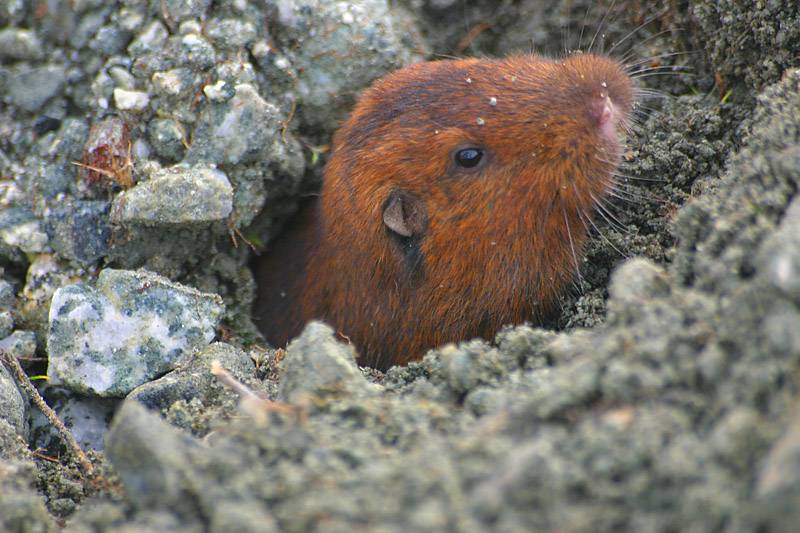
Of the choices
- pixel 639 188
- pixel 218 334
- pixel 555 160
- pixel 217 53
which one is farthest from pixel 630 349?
pixel 217 53

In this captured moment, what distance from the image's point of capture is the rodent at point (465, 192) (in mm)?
3146

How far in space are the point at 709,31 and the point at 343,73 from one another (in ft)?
5.64

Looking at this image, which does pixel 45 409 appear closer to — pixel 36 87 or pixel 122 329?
pixel 122 329

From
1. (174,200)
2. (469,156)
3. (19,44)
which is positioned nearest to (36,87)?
(19,44)

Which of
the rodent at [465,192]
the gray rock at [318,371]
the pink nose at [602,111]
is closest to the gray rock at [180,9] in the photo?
the rodent at [465,192]

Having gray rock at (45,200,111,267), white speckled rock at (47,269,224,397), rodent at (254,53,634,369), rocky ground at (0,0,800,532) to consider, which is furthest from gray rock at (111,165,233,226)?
rodent at (254,53,634,369)

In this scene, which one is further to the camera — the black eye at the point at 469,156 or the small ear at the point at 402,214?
the small ear at the point at 402,214

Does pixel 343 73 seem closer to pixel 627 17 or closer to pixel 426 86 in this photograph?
pixel 426 86

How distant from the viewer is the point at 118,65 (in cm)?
365

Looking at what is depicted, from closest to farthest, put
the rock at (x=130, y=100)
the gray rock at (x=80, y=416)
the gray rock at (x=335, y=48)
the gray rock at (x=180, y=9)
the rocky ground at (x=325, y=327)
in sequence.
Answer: the rocky ground at (x=325, y=327)
the gray rock at (x=80, y=416)
the rock at (x=130, y=100)
the gray rock at (x=180, y=9)
the gray rock at (x=335, y=48)

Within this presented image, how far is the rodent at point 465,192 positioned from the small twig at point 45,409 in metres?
1.28

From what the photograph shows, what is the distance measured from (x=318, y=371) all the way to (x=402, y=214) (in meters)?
1.30

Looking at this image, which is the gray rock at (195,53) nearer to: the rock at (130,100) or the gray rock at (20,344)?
the rock at (130,100)

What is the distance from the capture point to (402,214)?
3289mm
